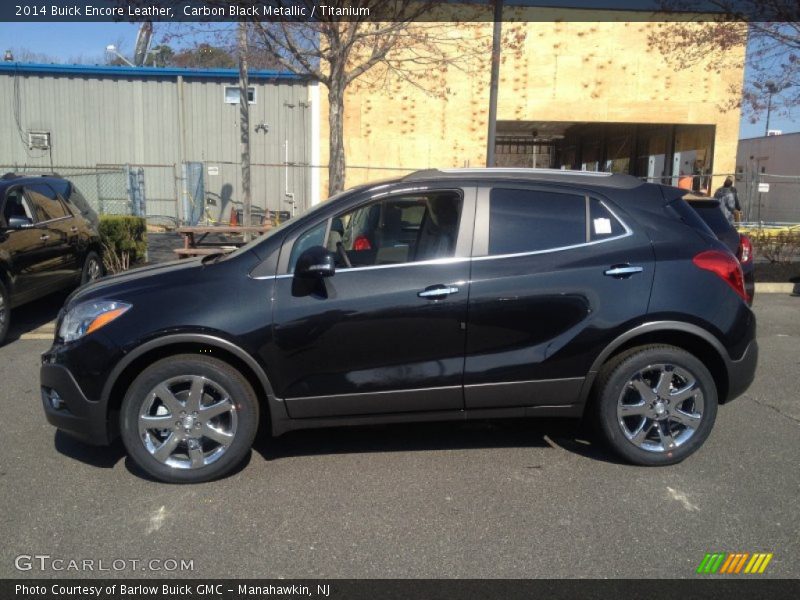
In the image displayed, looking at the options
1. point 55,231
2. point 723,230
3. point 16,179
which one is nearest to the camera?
point 723,230

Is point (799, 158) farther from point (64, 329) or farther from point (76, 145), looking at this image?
point (64, 329)

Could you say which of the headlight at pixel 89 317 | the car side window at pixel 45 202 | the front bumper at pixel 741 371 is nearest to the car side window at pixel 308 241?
the headlight at pixel 89 317

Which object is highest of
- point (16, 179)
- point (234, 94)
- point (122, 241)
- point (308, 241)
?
point (234, 94)

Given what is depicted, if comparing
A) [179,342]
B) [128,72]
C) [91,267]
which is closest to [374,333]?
[179,342]

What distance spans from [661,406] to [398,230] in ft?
6.39

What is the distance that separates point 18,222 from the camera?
24.8 feet

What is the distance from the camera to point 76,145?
2194 centimetres

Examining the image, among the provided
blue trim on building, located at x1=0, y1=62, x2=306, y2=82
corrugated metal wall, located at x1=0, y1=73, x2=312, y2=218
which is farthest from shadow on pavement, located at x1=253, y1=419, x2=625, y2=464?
blue trim on building, located at x1=0, y1=62, x2=306, y2=82

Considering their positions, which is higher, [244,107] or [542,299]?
[244,107]

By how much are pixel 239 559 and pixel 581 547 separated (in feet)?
5.36

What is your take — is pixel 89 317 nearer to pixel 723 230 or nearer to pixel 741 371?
pixel 741 371

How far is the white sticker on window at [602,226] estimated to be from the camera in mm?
4293

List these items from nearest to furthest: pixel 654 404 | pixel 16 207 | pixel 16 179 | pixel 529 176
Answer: pixel 654 404
pixel 529 176
pixel 16 207
pixel 16 179
